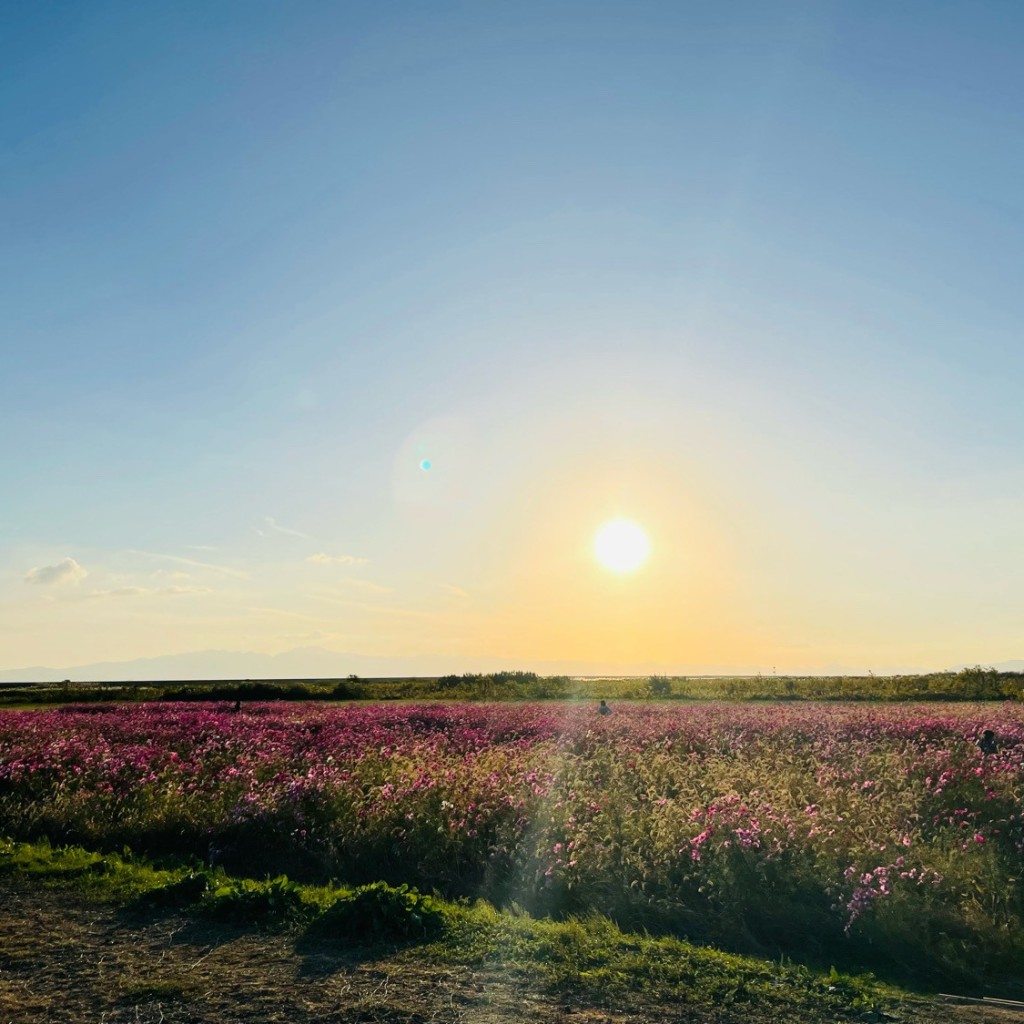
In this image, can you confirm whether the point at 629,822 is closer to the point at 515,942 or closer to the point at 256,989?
the point at 515,942

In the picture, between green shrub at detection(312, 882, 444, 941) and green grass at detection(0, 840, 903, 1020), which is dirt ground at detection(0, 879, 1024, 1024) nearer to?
green grass at detection(0, 840, 903, 1020)

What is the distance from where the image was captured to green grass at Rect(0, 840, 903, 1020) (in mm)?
6184

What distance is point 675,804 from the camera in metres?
10.2

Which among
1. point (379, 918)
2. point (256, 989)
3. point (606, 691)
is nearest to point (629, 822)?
point (379, 918)

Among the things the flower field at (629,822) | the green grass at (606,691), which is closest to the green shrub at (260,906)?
the flower field at (629,822)

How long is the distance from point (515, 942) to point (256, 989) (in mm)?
2191

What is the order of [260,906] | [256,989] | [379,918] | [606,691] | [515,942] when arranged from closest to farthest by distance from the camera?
[256,989] < [515,942] < [379,918] < [260,906] < [606,691]

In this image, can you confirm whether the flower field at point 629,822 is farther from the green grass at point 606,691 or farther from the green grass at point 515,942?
the green grass at point 606,691

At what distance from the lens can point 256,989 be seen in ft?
20.2

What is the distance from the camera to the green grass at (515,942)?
6.18 m

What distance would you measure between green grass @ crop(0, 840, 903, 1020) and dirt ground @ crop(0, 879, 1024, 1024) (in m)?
0.21

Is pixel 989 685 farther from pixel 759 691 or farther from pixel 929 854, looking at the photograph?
pixel 929 854

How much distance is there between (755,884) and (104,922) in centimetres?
649

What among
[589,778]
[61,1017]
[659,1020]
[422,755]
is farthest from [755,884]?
[422,755]
